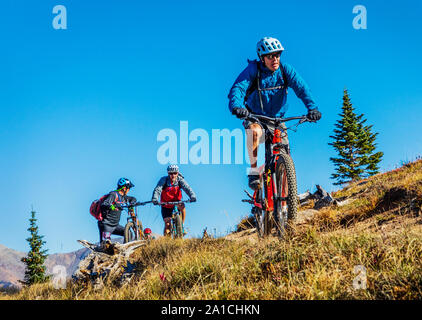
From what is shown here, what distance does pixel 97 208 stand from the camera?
423 inches

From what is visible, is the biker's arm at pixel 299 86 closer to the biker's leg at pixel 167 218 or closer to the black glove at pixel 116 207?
the biker's leg at pixel 167 218

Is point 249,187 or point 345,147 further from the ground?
point 345,147

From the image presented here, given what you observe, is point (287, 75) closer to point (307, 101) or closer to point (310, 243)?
point (307, 101)

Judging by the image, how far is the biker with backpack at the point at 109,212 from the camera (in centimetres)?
1070

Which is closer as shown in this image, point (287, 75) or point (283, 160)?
point (283, 160)

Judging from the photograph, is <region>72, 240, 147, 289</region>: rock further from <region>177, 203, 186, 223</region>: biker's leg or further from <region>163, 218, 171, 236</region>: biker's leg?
<region>177, 203, 186, 223</region>: biker's leg

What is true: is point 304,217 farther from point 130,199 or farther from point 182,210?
point 130,199

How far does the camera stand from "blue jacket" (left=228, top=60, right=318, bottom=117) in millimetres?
5722

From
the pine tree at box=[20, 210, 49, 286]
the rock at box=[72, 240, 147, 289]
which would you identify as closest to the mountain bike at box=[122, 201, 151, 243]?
the rock at box=[72, 240, 147, 289]

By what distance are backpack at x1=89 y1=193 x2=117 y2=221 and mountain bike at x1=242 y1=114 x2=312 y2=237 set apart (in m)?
6.12

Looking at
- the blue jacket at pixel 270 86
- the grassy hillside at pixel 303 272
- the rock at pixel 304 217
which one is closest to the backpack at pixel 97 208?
the rock at pixel 304 217

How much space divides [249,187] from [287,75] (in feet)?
6.11

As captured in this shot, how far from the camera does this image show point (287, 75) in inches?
228
